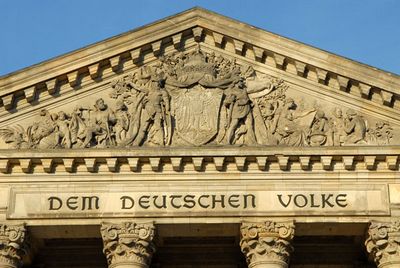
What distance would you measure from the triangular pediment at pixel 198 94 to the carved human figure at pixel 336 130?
0.08 ft

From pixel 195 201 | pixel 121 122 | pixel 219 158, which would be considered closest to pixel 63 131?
pixel 121 122

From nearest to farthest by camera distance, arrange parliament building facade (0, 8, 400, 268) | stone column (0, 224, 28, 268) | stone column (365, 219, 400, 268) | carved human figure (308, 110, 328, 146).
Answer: stone column (365, 219, 400, 268), stone column (0, 224, 28, 268), parliament building facade (0, 8, 400, 268), carved human figure (308, 110, 328, 146)

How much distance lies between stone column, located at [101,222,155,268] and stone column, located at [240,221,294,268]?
2.39m

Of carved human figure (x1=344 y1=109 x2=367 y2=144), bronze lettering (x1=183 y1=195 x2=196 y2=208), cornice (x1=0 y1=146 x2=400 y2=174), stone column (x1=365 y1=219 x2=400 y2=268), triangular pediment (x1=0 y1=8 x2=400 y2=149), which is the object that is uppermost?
triangular pediment (x1=0 y1=8 x2=400 y2=149)

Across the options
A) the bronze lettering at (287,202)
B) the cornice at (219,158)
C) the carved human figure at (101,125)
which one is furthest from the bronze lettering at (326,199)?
the carved human figure at (101,125)

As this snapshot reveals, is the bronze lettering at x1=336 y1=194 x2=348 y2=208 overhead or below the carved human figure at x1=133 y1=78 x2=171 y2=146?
below

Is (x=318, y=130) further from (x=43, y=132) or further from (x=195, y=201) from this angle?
(x=43, y=132)

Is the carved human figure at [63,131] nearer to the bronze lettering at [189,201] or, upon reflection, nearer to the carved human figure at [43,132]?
the carved human figure at [43,132]

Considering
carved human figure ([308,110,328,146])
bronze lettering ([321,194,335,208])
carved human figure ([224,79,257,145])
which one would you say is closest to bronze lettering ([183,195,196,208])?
carved human figure ([224,79,257,145])

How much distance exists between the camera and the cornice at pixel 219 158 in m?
31.3

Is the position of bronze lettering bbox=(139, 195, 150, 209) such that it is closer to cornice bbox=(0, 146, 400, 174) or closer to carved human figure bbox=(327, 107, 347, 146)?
Answer: cornice bbox=(0, 146, 400, 174)

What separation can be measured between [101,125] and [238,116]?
139 inches

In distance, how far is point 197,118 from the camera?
105 feet

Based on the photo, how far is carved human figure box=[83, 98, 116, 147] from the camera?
104 feet
